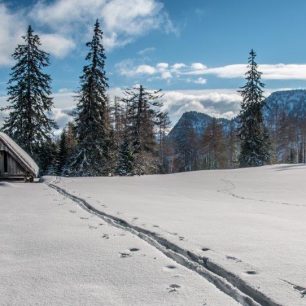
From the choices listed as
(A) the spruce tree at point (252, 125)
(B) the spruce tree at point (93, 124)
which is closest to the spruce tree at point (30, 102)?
(B) the spruce tree at point (93, 124)

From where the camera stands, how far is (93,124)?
39531 mm

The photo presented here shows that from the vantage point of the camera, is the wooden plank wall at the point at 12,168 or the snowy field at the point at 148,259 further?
the wooden plank wall at the point at 12,168

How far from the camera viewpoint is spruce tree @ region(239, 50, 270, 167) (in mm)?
49875

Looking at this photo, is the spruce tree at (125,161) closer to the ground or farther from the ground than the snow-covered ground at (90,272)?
farther from the ground

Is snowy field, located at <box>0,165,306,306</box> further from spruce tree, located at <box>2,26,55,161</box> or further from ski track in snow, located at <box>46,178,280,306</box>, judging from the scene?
spruce tree, located at <box>2,26,55,161</box>

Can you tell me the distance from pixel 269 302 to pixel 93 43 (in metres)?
39.7

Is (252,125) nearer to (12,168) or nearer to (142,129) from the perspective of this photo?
(142,129)

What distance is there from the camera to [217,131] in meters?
74.6

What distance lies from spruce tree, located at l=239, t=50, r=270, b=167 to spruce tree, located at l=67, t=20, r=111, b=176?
1810 cm

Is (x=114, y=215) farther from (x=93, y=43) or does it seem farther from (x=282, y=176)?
(x=93, y=43)

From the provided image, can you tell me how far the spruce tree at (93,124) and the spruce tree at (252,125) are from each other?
18.1 meters

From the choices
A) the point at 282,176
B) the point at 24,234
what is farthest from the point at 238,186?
the point at 24,234

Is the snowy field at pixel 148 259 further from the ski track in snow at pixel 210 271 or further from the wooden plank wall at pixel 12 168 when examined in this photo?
the wooden plank wall at pixel 12 168

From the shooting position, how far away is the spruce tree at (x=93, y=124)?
128 ft
